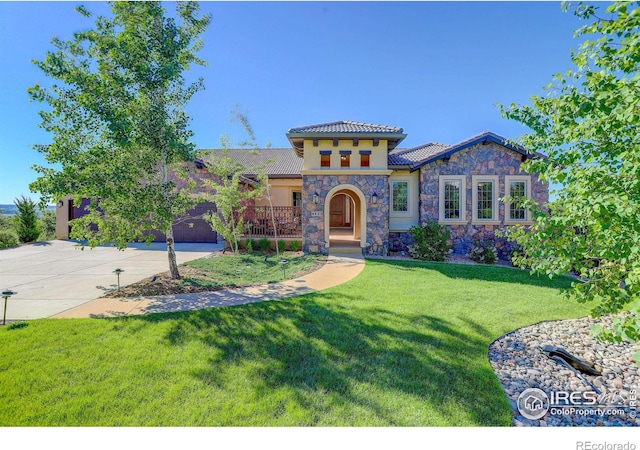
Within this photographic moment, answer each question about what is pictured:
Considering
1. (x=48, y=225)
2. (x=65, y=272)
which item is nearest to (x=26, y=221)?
(x=48, y=225)

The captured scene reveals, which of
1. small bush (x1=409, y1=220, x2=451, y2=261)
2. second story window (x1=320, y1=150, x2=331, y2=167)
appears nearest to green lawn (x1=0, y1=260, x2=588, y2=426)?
small bush (x1=409, y1=220, x2=451, y2=261)

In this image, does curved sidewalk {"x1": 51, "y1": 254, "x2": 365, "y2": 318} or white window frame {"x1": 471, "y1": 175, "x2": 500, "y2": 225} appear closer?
curved sidewalk {"x1": 51, "y1": 254, "x2": 365, "y2": 318}

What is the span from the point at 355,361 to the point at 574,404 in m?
2.65

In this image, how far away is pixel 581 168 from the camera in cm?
343

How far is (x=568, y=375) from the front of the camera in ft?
12.2

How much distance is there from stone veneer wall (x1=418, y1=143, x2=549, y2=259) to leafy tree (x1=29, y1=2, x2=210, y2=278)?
10069 mm

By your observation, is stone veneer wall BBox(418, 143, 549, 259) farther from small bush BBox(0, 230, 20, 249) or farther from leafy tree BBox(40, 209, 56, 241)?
leafy tree BBox(40, 209, 56, 241)

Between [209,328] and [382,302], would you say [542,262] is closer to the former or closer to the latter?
[382,302]

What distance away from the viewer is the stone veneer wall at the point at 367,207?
38.8ft

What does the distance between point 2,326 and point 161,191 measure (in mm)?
3847

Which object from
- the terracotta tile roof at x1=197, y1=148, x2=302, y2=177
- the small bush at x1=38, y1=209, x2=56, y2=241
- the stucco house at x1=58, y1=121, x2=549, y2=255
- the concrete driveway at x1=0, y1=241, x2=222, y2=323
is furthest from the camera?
the small bush at x1=38, y1=209, x2=56, y2=241

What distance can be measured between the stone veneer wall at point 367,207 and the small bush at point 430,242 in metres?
1.28

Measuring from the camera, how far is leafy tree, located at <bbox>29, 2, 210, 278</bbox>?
595 cm
